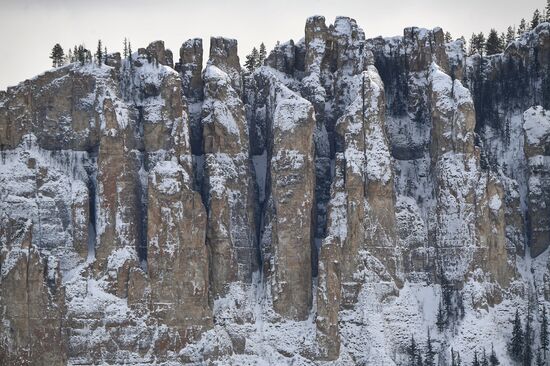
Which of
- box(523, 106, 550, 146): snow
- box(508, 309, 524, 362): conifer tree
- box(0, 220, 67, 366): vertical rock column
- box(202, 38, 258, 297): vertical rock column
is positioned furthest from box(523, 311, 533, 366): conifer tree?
box(0, 220, 67, 366): vertical rock column

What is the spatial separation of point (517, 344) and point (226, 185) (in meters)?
26.0

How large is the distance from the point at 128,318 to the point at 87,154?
14778 millimetres

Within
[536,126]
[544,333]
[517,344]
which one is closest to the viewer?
[517,344]

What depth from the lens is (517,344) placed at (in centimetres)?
15675

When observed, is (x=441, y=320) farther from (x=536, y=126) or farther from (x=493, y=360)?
(x=536, y=126)

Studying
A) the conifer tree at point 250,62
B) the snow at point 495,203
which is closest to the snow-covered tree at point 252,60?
the conifer tree at point 250,62

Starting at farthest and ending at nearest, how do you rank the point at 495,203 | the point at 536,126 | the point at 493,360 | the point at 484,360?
the point at 536,126
the point at 495,203
the point at 484,360
the point at 493,360

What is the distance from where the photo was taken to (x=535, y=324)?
160 metres

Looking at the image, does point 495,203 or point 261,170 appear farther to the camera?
point 261,170

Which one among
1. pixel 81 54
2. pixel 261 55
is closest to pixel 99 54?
pixel 81 54

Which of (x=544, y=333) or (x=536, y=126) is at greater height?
(x=536, y=126)

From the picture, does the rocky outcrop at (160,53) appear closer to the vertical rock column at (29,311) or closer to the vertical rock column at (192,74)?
the vertical rock column at (192,74)

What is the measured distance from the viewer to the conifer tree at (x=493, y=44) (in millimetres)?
187875

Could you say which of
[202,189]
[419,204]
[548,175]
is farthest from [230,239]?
[548,175]
